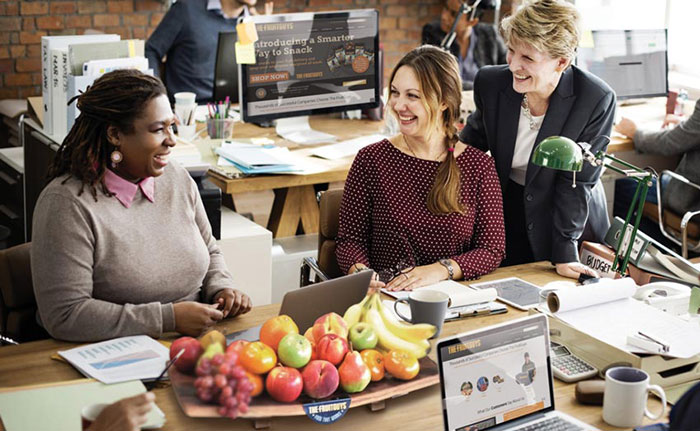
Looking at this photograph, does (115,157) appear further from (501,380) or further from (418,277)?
(501,380)

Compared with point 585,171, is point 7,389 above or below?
below

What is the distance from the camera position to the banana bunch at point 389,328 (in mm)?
1770

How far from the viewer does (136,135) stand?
2.11 meters

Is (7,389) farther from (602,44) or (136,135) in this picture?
(602,44)

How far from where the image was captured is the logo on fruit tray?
1.63m

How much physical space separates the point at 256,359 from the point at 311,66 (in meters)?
2.33

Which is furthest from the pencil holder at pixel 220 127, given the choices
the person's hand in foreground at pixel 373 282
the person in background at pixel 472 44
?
the person in background at pixel 472 44

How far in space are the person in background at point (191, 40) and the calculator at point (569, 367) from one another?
335 centimetres

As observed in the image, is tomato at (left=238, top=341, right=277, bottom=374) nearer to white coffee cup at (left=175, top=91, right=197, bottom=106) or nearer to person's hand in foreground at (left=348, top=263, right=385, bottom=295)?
person's hand in foreground at (left=348, top=263, right=385, bottom=295)

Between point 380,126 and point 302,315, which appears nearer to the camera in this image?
point 302,315

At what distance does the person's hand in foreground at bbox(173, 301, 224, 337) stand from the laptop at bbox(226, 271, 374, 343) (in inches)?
3.5

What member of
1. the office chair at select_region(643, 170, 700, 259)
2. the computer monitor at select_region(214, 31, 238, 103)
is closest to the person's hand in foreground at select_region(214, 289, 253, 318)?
the office chair at select_region(643, 170, 700, 259)

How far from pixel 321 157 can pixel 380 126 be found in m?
0.62

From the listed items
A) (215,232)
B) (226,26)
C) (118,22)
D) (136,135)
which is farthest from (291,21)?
(118,22)
